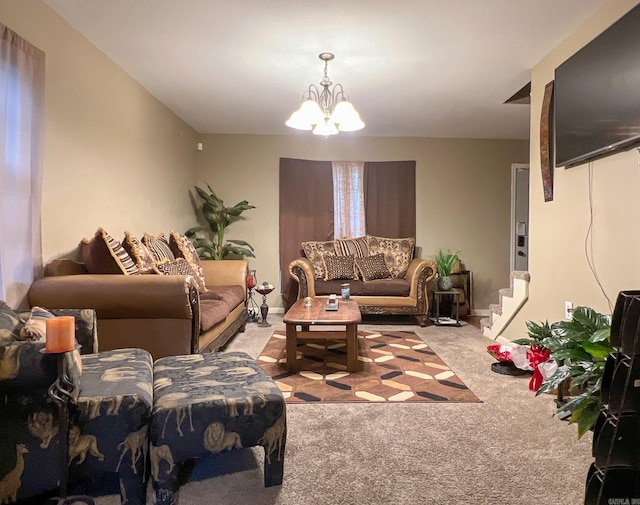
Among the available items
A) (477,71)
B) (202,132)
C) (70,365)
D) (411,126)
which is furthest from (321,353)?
(202,132)

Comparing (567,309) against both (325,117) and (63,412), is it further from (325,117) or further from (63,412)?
(63,412)

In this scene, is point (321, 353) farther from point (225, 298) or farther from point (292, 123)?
point (292, 123)

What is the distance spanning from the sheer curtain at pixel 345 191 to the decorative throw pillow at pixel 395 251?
31 centimetres

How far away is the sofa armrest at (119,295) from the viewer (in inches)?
93.5

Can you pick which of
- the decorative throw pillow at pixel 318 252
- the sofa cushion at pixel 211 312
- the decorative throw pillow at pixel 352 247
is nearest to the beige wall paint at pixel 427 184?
the decorative throw pillow at pixel 318 252

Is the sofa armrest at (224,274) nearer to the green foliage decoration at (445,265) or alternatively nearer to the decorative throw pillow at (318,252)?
the decorative throw pillow at (318,252)

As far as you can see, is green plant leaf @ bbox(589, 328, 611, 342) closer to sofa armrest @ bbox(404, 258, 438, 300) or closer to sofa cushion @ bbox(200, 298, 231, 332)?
sofa cushion @ bbox(200, 298, 231, 332)

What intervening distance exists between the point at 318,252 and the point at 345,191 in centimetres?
98

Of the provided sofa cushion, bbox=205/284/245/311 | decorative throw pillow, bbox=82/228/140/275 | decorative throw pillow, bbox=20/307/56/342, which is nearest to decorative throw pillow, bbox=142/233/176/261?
sofa cushion, bbox=205/284/245/311

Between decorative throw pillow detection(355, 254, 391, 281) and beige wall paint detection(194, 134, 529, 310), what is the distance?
860 mm

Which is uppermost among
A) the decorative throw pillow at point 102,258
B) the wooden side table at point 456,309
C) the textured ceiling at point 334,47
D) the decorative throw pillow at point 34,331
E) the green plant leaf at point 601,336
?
the textured ceiling at point 334,47

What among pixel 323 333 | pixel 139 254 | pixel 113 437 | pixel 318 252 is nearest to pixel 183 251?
pixel 139 254

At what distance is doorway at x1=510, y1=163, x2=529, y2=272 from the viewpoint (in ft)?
19.2

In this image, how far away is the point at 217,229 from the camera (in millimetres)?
5484
